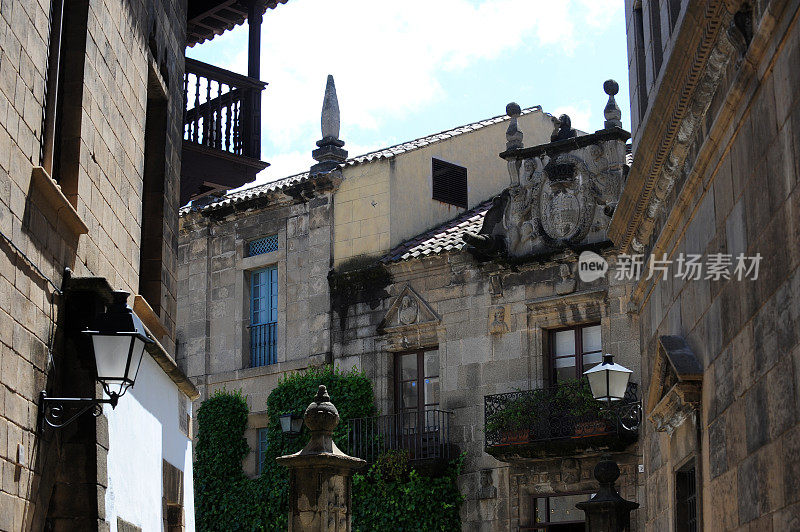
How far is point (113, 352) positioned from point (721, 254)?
4.30 m

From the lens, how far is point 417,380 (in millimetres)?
23375

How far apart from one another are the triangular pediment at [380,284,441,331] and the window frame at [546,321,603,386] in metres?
2.25

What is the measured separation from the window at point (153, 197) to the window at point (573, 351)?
10.8m

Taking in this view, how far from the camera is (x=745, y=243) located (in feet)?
26.8

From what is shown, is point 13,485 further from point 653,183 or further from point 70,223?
point 653,183

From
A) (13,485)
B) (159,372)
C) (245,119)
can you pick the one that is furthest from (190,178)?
(13,485)

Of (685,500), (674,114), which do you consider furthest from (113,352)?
(685,500)

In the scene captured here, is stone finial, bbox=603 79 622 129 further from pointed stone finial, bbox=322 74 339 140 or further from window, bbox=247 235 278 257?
window, bbox=247 235 278 257

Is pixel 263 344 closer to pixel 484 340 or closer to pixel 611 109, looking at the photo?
pixel 484 340

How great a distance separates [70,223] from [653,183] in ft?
16.8

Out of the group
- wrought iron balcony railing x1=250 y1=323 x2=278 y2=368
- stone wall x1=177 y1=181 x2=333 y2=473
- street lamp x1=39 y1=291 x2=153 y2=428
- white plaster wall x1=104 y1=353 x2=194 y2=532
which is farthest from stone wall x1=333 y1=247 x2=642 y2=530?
street lamp x1=39 y1=291 x2=153 y2=428

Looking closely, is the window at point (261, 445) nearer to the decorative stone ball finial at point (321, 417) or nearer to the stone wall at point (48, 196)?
the decorative stone ball finial at point (321, 417)

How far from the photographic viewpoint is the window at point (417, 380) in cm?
2316

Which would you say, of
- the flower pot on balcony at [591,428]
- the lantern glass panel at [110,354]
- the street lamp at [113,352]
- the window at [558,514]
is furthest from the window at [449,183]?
the lantern glass panel at [110,354]
